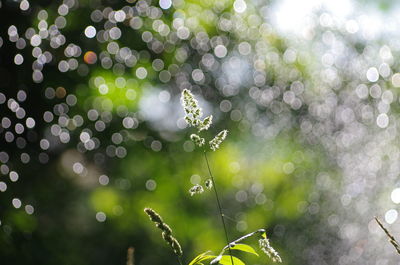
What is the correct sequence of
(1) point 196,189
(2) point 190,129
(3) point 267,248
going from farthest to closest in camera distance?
(2) point 190,129 → (1) point 196,189 → (3) point 267,248

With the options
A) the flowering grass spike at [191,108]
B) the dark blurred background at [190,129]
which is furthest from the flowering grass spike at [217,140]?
the dark blurred background at [190,129]

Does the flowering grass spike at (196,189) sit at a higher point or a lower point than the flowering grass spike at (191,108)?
lower

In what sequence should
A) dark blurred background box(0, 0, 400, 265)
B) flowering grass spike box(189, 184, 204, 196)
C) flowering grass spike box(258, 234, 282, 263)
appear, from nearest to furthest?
flowering grass spike box(258, 234, 282, 263) < flowering grass spike box(189, 184, 204, 196) < dark blurred background box(0, 0, 400, 265)

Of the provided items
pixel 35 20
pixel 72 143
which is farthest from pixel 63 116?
pixel 35 20

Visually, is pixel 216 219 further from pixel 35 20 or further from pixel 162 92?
pixel 35 20

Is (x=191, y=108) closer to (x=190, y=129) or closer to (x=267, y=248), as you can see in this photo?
(x=267, y=248)

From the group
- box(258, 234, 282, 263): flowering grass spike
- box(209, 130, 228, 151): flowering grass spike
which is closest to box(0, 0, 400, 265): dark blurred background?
box(258, 234, 282, 263): flowering grass spike

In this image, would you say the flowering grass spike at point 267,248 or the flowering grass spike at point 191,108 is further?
the flowering grass spike at point 191,108

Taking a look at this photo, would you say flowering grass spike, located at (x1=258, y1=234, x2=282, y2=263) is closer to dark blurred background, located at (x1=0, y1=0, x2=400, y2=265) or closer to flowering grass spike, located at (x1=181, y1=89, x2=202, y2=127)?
dark blurred background, located at (x1=0, y1=0, x2=400, y2=265)

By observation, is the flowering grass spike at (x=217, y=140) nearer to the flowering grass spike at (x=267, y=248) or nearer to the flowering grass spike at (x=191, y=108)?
the flowering grass spike at (x=191, y=108)

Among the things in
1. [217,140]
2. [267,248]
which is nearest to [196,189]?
[217,140]

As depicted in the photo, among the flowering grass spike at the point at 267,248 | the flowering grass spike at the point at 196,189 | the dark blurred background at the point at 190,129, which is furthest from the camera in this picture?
the dark blurred background at the point at 190,129
